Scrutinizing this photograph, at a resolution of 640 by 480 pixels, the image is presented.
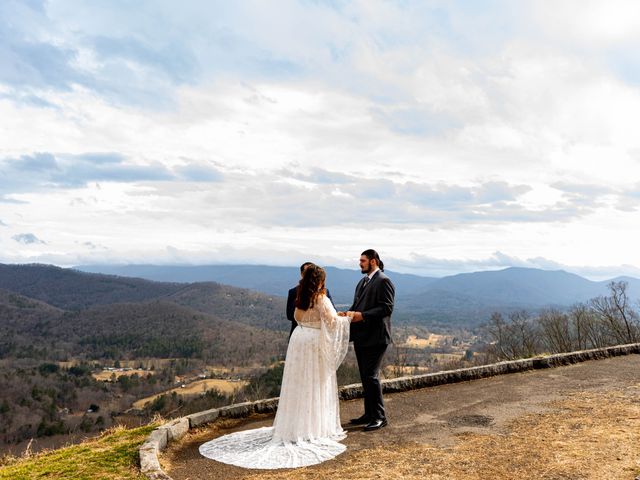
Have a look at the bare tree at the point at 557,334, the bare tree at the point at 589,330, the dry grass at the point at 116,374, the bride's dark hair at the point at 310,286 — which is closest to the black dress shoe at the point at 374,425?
the bride's dark hair at the point at 310,286

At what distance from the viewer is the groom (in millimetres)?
7250

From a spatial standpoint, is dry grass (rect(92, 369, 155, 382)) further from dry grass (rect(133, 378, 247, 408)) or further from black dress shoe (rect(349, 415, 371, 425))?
→ black dress shoe (rect(349, 415, 371, 425))

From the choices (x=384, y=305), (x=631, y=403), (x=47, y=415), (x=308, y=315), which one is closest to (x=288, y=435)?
(x=308, y=315)

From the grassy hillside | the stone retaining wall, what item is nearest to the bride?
the stone retaining wall

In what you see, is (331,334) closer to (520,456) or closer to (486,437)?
(486,437)

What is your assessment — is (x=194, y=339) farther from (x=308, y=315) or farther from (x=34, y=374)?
(x=308, y=315)

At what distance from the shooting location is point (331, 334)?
23.5 feet

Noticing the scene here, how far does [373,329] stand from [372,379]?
0.69 m

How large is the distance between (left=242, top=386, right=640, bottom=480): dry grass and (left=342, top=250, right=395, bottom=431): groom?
3.14 feet

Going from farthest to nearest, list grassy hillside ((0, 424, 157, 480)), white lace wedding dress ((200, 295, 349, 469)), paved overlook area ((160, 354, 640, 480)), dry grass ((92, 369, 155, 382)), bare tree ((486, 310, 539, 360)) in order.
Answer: dry grass ((92, 369, 155, 382)), bare tree ((486, 310, 539, 360)), white lace wedding dress ((200, 295, 349, 469)), grassy hillside ((0, 424, 157, 480)), paved overlook area ((160, 354, 640, 480))

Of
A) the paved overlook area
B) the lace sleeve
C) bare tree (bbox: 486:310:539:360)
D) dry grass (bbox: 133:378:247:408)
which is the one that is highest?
the lace sleeve

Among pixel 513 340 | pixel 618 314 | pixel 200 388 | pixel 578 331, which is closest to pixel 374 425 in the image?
pixel 513 340

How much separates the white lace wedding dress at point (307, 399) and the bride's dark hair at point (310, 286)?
0.12m

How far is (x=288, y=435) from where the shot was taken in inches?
266
